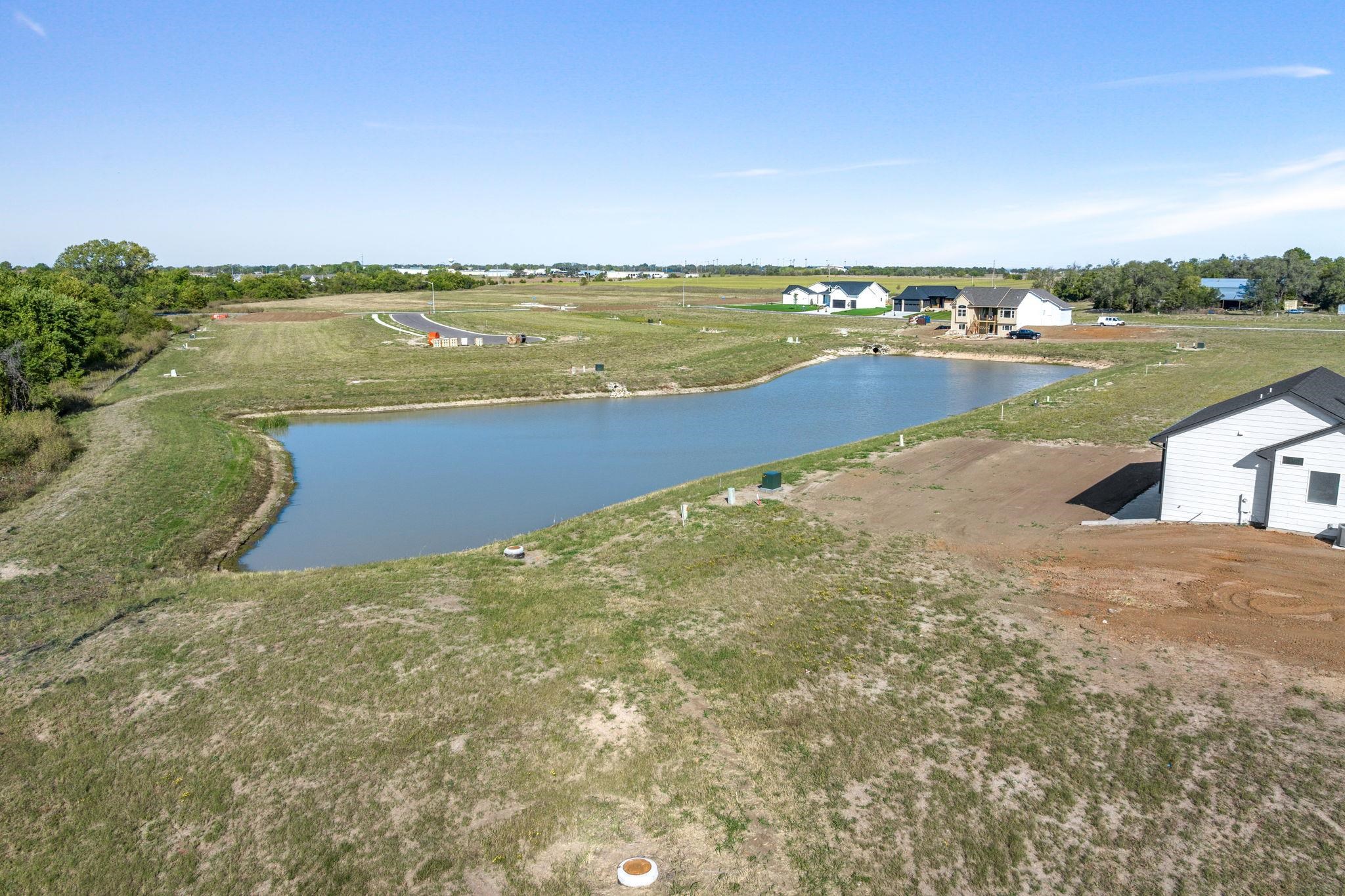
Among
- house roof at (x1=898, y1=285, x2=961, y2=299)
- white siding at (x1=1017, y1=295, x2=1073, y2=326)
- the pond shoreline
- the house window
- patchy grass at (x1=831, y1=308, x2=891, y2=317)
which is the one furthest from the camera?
patchy grass at (x1=831, y1=308, x2=891, y2=317)

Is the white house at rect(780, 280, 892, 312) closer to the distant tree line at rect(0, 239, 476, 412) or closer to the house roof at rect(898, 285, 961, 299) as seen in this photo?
the house roof at rect(898, 285, 961, 299)

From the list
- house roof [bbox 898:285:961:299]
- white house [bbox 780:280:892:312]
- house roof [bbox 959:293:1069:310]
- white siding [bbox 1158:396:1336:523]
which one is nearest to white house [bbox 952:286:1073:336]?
house roof [bbox 959:293:1069:310]

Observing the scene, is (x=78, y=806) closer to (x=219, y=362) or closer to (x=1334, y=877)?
(x=1334, y=877)

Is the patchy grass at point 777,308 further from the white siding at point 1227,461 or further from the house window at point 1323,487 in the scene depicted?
the house window at point 1323,487

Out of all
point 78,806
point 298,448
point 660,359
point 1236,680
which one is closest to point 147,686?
point 78,806

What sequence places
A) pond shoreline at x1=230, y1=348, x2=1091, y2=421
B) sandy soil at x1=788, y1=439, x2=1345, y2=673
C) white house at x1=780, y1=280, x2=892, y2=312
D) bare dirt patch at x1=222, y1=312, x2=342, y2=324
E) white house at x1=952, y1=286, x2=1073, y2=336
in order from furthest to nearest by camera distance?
white house at x1=780, y1=280, x2=892, y2=312 → bare dirt patch at x1=222, y1=312, x2=342, y2=324 → white house at x1=952, y1=286, x2=1073, y2=336 → pond shoreline at x1=230, y1=348, x2=1091, y2=421 → sandy soil at x1=788, y1=439, x2=1345, y2=673

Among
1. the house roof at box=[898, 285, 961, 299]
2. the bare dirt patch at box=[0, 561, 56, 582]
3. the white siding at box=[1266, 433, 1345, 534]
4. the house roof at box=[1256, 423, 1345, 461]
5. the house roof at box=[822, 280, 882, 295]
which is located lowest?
the bare dirt patch at box=[0, 561, 56, 582]
